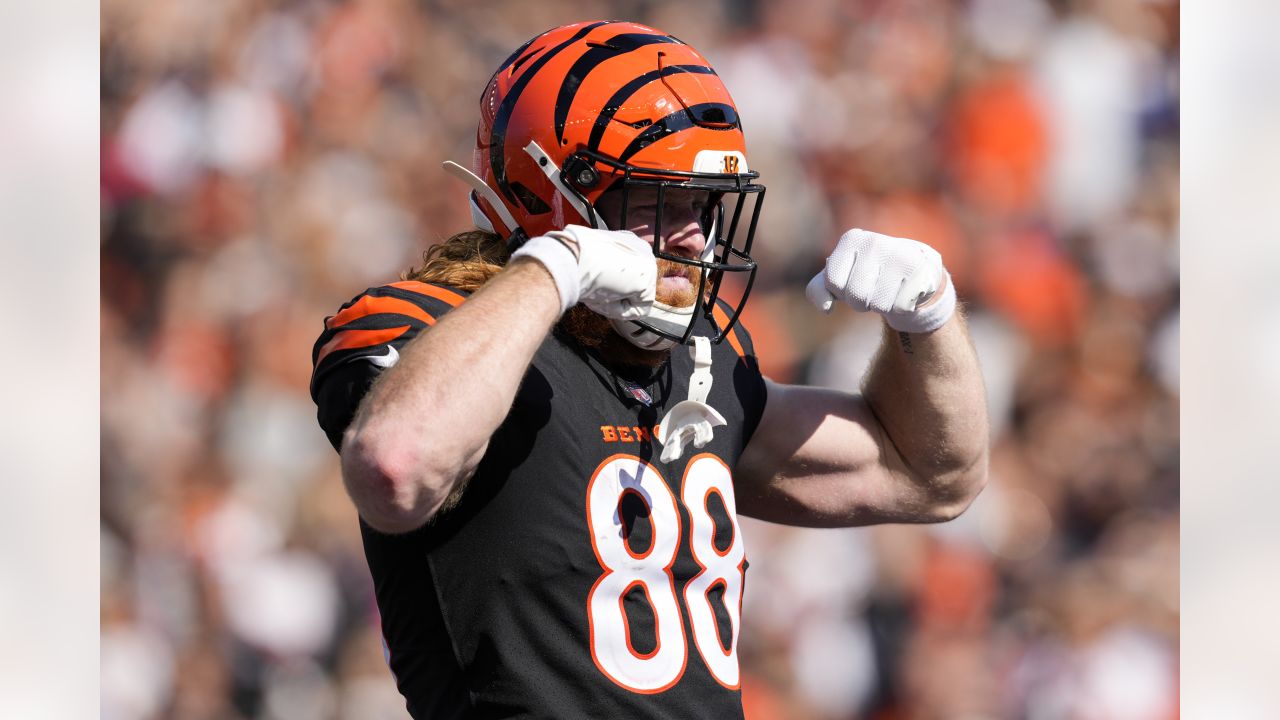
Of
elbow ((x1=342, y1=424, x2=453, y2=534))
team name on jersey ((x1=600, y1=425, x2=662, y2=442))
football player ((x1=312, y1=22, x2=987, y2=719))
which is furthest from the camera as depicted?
team name on jersey ((x1=600, y1=425, x2=662, y2=442))

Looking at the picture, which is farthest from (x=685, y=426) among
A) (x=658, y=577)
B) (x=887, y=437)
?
(x=887, y=437)

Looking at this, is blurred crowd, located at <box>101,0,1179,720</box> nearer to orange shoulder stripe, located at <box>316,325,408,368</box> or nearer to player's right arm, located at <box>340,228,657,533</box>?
orange shoulder stripe, located at <box>316,325,408,368</box>

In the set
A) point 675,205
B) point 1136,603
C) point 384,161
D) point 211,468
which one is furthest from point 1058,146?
point 211,468

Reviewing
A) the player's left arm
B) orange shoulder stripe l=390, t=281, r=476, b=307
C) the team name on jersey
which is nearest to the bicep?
the player's left arm

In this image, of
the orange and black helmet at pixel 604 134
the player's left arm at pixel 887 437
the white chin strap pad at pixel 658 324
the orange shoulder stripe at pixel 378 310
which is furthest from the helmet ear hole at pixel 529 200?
the player's left arm at pixel 887 437

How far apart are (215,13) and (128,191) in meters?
0.56

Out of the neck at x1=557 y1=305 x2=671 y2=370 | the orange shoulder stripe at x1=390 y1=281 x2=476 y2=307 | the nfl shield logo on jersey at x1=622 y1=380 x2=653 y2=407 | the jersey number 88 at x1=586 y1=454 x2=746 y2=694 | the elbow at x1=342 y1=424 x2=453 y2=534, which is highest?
the orange shoulder stripe at x1=390 y1=281 x2=476 y2=307

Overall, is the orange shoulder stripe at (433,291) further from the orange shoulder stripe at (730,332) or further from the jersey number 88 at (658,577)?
the orange shoulder stripe at (730,332)

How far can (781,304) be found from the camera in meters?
3.63

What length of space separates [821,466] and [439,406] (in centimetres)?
91

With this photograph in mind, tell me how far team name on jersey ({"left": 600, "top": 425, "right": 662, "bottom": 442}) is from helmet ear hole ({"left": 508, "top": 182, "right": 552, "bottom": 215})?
36 centimetres

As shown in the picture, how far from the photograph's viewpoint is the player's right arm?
1315mm

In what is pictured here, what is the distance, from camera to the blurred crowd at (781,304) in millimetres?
3363
